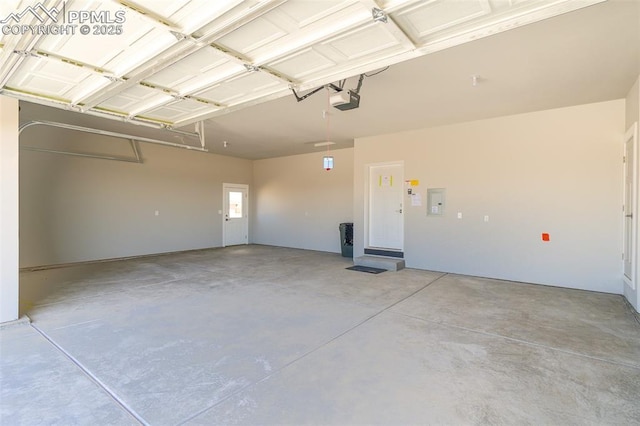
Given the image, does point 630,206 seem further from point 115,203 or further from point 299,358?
point 115,203

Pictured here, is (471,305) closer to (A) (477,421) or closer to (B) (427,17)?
(A) (477,421)

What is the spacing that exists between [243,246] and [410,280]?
6175mm

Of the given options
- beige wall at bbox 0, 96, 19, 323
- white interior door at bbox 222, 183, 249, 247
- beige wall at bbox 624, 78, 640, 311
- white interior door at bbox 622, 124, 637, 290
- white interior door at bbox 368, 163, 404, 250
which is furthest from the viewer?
white interior door at bbox 222, 183, 249, 247

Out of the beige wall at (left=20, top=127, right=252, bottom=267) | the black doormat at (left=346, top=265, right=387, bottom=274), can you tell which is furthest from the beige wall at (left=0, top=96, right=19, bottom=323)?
the black doormat at (left=346, top=265, right=387, bottom=274)

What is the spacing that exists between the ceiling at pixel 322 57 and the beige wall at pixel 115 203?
1.91 meters

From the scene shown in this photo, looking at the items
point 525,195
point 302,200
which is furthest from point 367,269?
point 302,200

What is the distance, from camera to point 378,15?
1.86 m

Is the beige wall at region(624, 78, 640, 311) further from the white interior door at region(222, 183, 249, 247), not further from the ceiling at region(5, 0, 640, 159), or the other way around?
the white interior door at region(222, 183, 249, 247)

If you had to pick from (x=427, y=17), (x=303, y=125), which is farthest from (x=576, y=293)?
(x=303, y=125)

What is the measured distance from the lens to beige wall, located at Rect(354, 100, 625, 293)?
475 centimetres

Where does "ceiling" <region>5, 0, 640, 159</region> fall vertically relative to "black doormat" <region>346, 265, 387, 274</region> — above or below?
above

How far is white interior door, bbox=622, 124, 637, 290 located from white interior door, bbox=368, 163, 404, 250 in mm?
3524

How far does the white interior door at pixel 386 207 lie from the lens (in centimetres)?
698

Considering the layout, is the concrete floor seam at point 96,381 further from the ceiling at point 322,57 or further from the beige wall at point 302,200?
the beige wall at point 302,200
